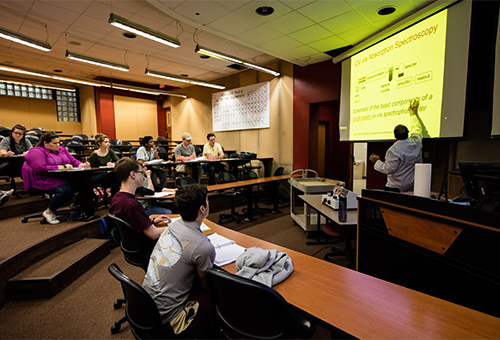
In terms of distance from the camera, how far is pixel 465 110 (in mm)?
2645

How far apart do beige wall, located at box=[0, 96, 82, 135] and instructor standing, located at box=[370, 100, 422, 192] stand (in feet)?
37.8

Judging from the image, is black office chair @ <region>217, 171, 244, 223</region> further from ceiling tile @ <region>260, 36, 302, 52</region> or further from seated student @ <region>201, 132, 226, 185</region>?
ceiling tile @ <region>260, 36, 302, 52</region>

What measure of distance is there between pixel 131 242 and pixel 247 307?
3.99ft

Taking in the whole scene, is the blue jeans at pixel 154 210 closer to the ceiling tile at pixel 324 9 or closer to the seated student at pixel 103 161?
the seated student at pixel 103 161

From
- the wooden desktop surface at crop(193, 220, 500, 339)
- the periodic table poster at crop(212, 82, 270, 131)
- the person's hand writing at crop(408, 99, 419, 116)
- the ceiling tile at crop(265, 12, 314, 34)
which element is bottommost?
the wooden desktop surface at crop(193, 220, 500, 339)

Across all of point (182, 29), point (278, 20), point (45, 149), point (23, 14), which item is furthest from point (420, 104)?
point (23, 14)

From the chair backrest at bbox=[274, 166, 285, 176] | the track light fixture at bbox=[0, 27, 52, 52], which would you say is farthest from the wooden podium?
the track light fixture at bbox=[0, 27, 52, 52]

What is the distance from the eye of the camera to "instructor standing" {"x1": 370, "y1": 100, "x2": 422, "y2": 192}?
298 centimetres

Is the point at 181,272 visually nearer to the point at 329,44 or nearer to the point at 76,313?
the point at 76,313

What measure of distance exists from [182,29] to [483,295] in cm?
557

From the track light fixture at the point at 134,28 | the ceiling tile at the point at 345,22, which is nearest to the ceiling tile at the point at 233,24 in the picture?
the track light fixture at the point at 134,28

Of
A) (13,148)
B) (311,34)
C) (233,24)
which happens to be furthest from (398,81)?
(13,148)

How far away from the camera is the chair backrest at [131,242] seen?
176cm

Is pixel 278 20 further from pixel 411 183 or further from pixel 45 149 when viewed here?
pixel 45 149
